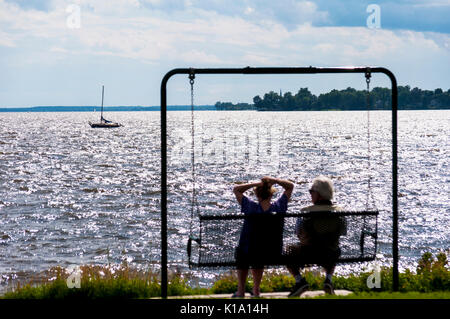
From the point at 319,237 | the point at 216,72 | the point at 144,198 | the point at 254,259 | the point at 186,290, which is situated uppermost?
the point at 216,72

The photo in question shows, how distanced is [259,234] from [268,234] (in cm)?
10

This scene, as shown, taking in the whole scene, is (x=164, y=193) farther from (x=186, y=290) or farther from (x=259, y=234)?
(x=186, y=290)

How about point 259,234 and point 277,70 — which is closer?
point 259,234

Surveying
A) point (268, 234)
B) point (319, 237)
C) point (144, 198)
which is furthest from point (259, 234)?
point (144, 198)

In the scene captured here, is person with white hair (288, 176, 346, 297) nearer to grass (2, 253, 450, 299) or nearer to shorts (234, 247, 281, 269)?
shorts (234, 247, 281, 269)

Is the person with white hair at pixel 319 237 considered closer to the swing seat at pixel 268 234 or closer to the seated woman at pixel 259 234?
the swing seat at pixel 268 234

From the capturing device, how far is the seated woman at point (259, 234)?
6.88 m

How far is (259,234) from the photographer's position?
6.92 metres

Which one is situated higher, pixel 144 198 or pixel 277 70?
pixel 277 70

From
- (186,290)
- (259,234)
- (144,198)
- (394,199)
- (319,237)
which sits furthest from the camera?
(144,198)

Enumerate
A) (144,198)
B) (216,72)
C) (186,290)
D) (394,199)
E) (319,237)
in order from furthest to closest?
(144,198)
(186,290)
(394,199)
(216,72)
(319,237)

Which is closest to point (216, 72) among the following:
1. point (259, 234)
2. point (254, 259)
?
point (259, 234)

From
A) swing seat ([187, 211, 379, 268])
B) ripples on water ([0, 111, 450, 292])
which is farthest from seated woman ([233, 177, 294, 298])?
ripples on water ([0, 111, 450, 292])

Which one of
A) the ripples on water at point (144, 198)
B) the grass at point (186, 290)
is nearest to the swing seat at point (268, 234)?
the grass at point (186, 290)
